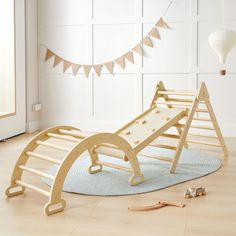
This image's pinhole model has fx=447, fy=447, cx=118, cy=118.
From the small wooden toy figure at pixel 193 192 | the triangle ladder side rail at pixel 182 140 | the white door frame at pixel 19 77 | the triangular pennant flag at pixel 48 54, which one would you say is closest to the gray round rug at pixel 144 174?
the triangle ladder side rail at pixel 182 140

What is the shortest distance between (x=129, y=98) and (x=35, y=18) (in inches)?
56.2

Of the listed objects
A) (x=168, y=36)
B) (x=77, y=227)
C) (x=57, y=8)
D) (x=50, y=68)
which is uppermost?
(x=57, y=8)

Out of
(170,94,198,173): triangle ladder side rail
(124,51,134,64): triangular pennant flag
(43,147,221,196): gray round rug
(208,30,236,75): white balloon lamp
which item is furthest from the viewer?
(124,51,134,64): triangular pennant flag

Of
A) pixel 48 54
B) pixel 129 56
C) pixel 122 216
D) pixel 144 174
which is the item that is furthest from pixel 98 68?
pixel 122 216

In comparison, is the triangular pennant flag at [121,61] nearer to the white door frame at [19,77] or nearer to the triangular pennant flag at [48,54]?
the triangular pennant flag at [48,54]

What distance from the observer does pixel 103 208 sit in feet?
7.94

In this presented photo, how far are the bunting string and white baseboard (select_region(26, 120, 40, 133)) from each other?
27.8 inches

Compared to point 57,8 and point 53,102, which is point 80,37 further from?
point 53,102

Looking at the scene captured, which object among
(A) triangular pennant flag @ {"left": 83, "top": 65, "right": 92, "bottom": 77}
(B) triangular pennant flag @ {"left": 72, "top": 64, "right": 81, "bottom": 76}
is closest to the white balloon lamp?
(A) triangular pennant flag @ {"left": 83, "top": 65, "right": 92, "bottom": 77}

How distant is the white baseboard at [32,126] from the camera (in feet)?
16.7

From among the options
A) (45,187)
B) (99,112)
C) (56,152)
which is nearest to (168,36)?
(99,112)

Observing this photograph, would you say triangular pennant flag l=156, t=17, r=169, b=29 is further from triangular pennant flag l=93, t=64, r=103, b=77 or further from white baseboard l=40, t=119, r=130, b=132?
white baseboard l=40, t=119, r=130, b=132

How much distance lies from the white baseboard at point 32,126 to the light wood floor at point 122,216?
2250 millimetres

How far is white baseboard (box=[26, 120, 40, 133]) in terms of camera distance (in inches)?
201
